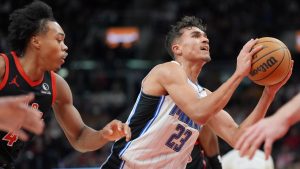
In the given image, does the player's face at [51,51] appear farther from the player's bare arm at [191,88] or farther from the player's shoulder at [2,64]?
the player's bare arm at [191,88]

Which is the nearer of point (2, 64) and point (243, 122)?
point (2, 64)

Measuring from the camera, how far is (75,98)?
1280cm

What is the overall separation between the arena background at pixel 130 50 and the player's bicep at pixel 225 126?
4.37m

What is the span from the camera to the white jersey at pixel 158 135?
4531 mm

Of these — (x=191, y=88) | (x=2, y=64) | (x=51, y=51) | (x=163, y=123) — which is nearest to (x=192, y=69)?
(x=191, y=88)

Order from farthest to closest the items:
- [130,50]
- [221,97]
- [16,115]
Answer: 1. [130,50]
2. [221,97]
3. [16,115]

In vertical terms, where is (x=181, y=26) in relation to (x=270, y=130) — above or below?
below

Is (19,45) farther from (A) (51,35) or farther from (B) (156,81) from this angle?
(B) (156,81)

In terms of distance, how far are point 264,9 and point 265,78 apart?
A: 13.9m

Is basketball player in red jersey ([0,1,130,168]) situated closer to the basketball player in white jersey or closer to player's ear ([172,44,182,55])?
the basketball player in white jersey

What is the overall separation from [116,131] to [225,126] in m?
1.06

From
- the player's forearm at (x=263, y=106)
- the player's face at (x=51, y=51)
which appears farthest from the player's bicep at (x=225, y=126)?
the player's face at (x=51, y=51)

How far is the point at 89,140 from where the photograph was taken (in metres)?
→ 4.91

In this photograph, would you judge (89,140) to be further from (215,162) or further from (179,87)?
(215,162)
